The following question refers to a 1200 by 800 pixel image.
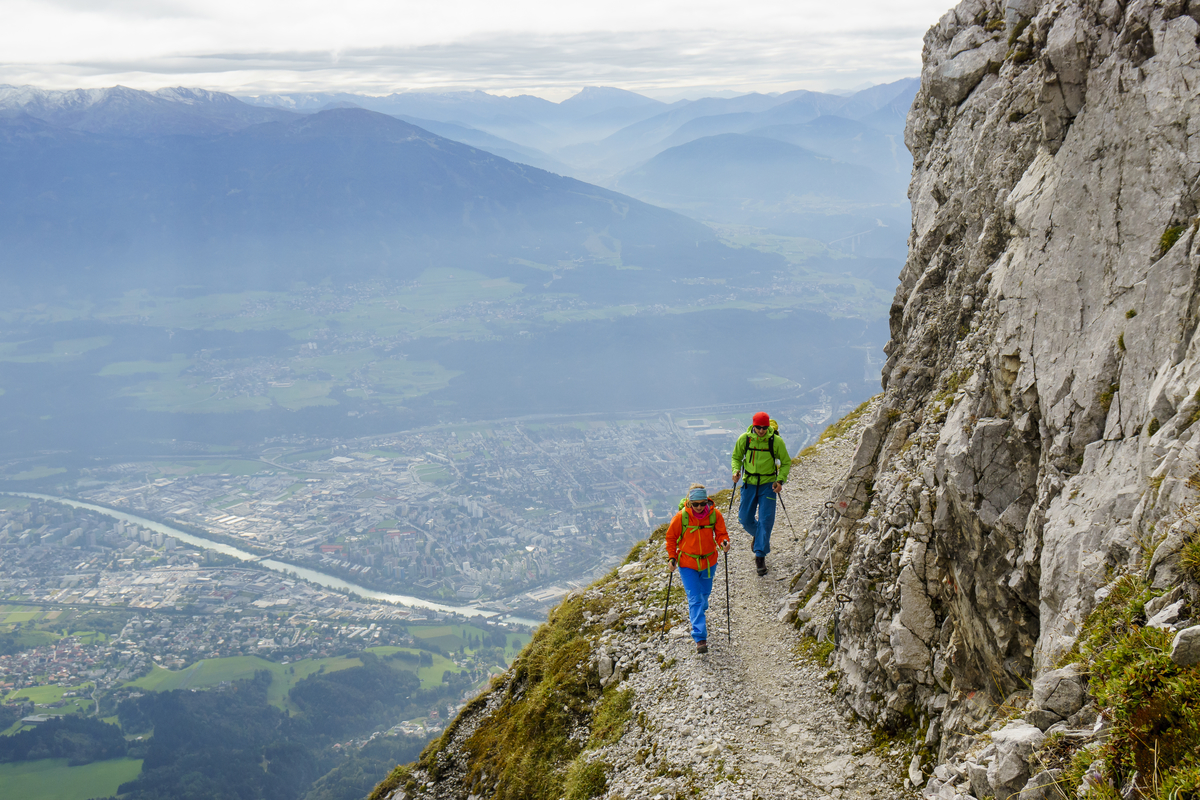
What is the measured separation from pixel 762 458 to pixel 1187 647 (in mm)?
10512

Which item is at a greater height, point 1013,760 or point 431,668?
point 1013,760

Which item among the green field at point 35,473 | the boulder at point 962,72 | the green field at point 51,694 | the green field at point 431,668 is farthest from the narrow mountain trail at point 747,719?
the green field at point 35,473

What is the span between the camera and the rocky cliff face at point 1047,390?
706 cm

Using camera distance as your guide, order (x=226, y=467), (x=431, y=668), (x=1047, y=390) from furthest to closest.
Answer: (x=226, y=467) < (x=431, y=668) < (x=1047, y=390)

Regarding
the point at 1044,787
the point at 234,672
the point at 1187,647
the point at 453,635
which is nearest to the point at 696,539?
the point at 1044,787

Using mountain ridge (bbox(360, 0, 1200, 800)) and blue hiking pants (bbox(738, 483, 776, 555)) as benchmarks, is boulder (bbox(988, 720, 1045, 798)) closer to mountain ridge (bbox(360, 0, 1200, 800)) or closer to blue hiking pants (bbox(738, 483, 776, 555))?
mountain ridge (bbox(360, 0, 1200, 800))

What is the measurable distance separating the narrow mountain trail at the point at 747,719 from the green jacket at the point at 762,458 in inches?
94.7

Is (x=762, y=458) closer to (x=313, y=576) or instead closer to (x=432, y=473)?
(x=313, y=576)

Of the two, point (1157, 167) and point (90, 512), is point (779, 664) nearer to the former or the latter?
point (1157, 167)

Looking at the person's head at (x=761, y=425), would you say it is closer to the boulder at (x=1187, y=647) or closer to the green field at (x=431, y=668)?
the boulder at (x=1187, y=647)

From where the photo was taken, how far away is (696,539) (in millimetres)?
13594

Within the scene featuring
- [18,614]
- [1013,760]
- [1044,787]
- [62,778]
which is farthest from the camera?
[18,614]

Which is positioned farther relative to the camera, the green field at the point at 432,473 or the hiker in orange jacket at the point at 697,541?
the green field at the point at 432,473

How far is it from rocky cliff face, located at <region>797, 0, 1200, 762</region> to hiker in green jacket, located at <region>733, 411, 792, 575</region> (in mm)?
2623
